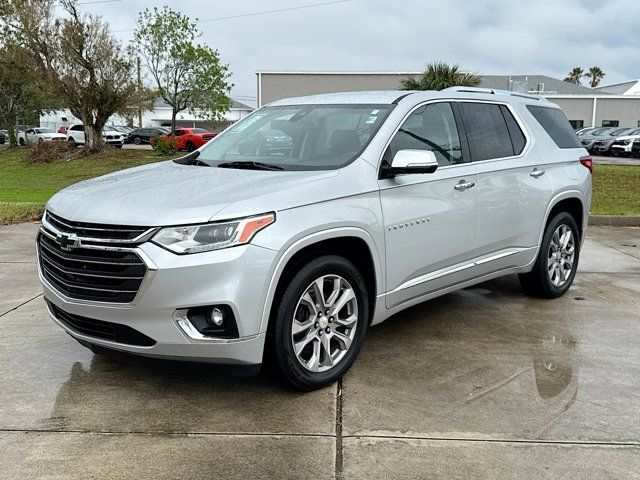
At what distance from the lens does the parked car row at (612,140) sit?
30.1 meters

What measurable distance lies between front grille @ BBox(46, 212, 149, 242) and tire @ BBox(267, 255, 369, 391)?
878mm

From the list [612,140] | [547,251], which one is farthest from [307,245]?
[612,140]

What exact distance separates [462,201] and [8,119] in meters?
39.8

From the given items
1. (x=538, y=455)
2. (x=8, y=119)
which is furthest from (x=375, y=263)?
(x=8, y=119)

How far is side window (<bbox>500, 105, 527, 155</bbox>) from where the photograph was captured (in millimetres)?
5504

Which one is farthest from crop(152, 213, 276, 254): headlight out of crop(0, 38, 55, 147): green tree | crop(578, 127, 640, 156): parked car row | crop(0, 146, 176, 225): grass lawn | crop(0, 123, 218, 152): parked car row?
crop(578, 127, 640, 156): parked car row

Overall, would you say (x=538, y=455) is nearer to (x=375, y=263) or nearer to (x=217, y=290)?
(x=375, y=263)

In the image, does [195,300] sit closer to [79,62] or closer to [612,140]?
[79,62]

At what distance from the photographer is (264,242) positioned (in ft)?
11.4

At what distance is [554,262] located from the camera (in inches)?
238

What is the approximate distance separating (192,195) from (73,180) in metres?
18.7

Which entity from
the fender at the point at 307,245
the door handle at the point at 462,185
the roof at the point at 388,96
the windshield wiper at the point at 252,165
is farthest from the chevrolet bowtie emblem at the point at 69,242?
the door handle at the point at 462,185

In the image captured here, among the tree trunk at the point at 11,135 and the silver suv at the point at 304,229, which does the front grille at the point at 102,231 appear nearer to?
the silver suv at the point at 304,229

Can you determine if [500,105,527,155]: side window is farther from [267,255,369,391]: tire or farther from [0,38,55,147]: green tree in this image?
[0,38,55,147]: green tree
